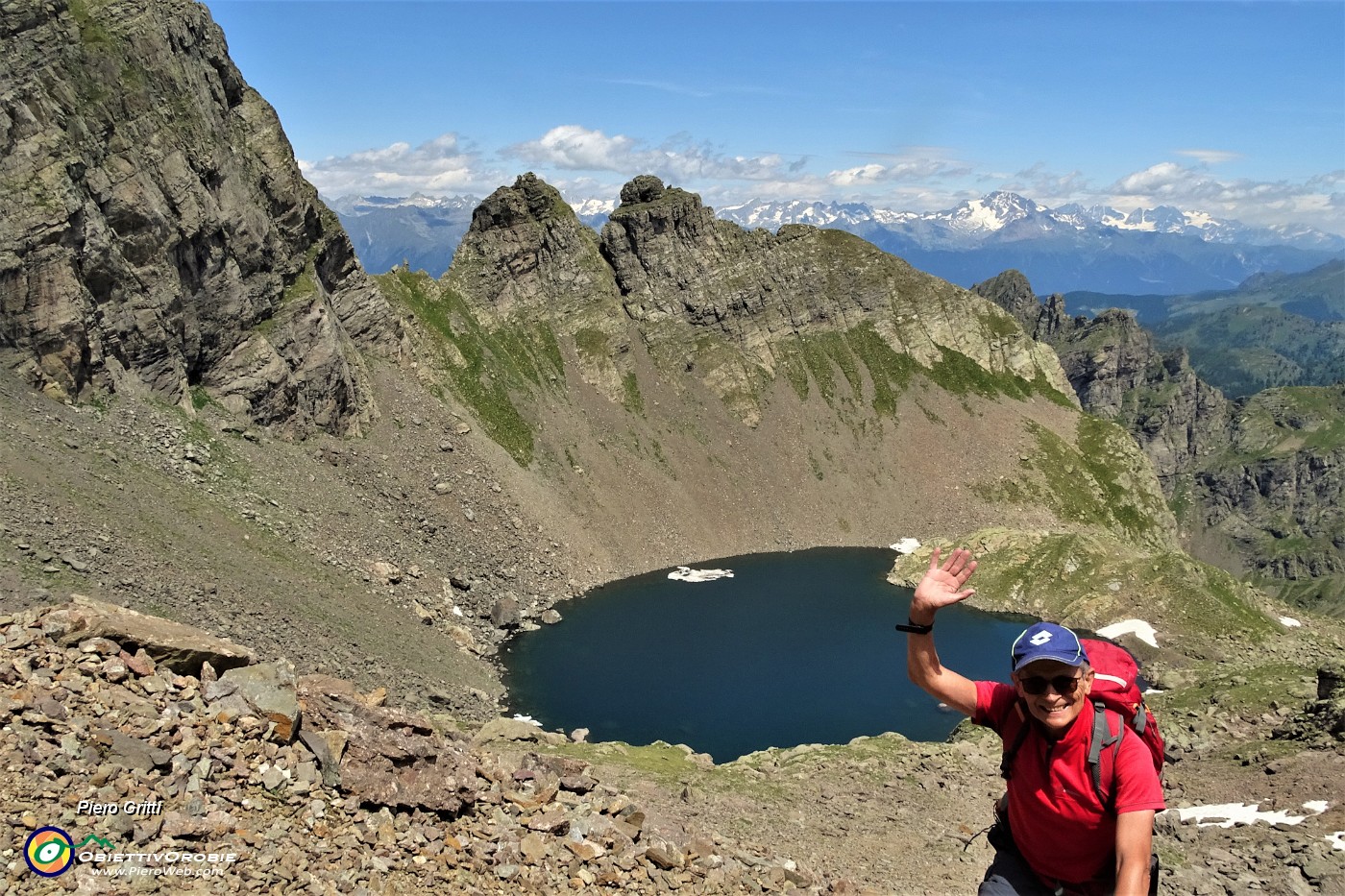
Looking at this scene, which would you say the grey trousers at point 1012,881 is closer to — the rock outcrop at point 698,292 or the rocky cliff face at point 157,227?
the rocky cliff face at point 157,227

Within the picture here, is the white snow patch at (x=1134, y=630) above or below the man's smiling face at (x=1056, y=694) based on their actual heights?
below

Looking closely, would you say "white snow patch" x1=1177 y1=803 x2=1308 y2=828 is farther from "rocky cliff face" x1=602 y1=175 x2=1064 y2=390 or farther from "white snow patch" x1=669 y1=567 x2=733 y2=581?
"rocky cliff face" x1=602 y1=175 x2=1064 y2=390

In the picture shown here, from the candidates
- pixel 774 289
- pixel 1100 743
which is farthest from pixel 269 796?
pixel 774 289

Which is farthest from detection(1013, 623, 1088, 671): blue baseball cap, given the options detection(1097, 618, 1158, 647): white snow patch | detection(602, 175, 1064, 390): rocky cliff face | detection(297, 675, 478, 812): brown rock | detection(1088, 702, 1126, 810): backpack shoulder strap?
detection(602, 175, 1064, 390): rocky cliff face

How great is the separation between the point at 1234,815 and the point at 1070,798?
30830 mm

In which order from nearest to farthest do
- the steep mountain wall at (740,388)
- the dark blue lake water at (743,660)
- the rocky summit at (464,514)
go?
the rocky summit at (464,514), the dark blue lake water at (743,660), the steep mountain wall at (740,388)

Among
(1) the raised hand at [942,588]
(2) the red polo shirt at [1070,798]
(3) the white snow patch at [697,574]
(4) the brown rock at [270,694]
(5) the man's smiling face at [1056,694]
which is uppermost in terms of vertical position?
(1) the raised hand at [942,588]

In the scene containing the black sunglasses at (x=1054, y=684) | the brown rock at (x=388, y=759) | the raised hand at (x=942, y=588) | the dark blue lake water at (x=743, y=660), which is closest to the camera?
the black sunglasses at (x=1054, y=684)

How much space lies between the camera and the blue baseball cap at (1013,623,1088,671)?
29.6 feet

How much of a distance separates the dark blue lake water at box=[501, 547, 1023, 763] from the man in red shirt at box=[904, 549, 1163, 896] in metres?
55.3

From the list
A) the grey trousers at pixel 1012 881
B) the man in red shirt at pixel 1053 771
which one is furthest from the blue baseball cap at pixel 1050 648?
the grey trousers at pixel 1012 881

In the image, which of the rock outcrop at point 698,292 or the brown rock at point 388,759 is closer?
the brown rock at point 388,759

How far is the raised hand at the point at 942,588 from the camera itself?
33.5 ft

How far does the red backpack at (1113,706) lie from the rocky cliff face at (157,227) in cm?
7977
